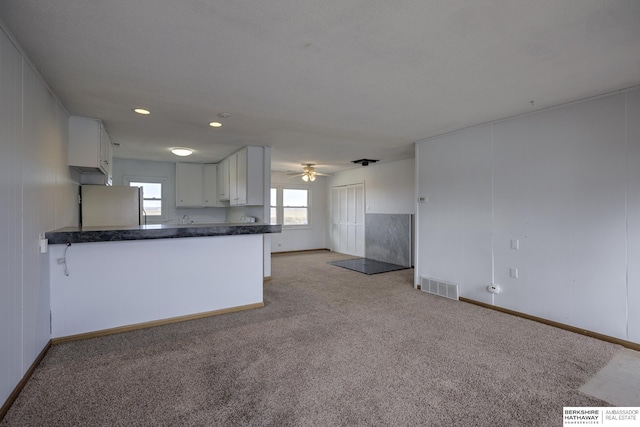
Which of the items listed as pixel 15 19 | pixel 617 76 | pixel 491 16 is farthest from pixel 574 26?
pixel 15 19

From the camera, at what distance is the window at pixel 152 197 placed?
6.66m

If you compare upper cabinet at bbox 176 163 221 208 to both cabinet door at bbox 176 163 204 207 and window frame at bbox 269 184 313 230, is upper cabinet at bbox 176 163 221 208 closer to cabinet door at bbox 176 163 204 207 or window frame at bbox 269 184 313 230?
cabinet door at bbox 176 163 204 207

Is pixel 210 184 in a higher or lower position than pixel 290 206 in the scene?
higher

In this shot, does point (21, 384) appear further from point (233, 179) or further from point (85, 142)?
point (233, 179)

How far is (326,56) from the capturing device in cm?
224

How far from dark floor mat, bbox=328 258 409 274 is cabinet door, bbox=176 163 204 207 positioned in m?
3.59

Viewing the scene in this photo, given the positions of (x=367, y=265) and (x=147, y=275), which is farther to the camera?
(x=367, y=265)

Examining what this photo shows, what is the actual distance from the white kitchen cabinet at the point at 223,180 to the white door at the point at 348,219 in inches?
143

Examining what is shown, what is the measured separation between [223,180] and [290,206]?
277 cm

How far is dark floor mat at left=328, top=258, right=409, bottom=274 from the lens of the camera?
20.9 feet

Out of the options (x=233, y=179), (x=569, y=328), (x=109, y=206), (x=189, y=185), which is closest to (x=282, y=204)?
(x=189, y=185)

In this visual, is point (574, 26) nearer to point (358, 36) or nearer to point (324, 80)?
point (358, 36)

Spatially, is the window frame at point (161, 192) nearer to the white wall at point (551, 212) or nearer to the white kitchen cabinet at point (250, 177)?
the white kitchen cabinet at point (250, 177)

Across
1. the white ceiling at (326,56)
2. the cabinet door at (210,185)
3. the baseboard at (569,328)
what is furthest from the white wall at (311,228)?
the baseboard at (569,328)
